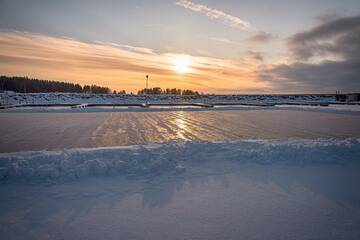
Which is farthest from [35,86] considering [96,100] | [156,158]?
[156,158]

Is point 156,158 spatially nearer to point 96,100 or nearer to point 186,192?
point 186,192

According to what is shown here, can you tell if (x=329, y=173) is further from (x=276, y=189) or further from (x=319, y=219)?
(x=319, y=219)

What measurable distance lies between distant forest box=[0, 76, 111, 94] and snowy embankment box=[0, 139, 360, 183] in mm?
129458

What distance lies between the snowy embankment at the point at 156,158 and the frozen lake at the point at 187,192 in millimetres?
21

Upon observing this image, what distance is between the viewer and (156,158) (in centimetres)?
549

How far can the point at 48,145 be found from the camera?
7.77m

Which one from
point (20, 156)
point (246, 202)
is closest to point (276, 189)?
point (246, 202)

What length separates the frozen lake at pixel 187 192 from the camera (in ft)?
10.0

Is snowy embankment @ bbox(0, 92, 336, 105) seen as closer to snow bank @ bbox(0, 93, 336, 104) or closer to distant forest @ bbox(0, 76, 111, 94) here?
snow bank @ bbox(0, 93, 336, 104)

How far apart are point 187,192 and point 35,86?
518 ft

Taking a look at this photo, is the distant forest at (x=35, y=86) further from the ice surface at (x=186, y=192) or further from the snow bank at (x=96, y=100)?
the ice surface at (x=186, y=192)

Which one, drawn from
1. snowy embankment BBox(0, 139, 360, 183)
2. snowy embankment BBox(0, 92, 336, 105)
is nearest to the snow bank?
snowy embankment BBox(0, 92, 336, 105)

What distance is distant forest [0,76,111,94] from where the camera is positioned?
130m

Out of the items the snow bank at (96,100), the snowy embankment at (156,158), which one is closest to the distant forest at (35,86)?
the snow bank at (96,100)
